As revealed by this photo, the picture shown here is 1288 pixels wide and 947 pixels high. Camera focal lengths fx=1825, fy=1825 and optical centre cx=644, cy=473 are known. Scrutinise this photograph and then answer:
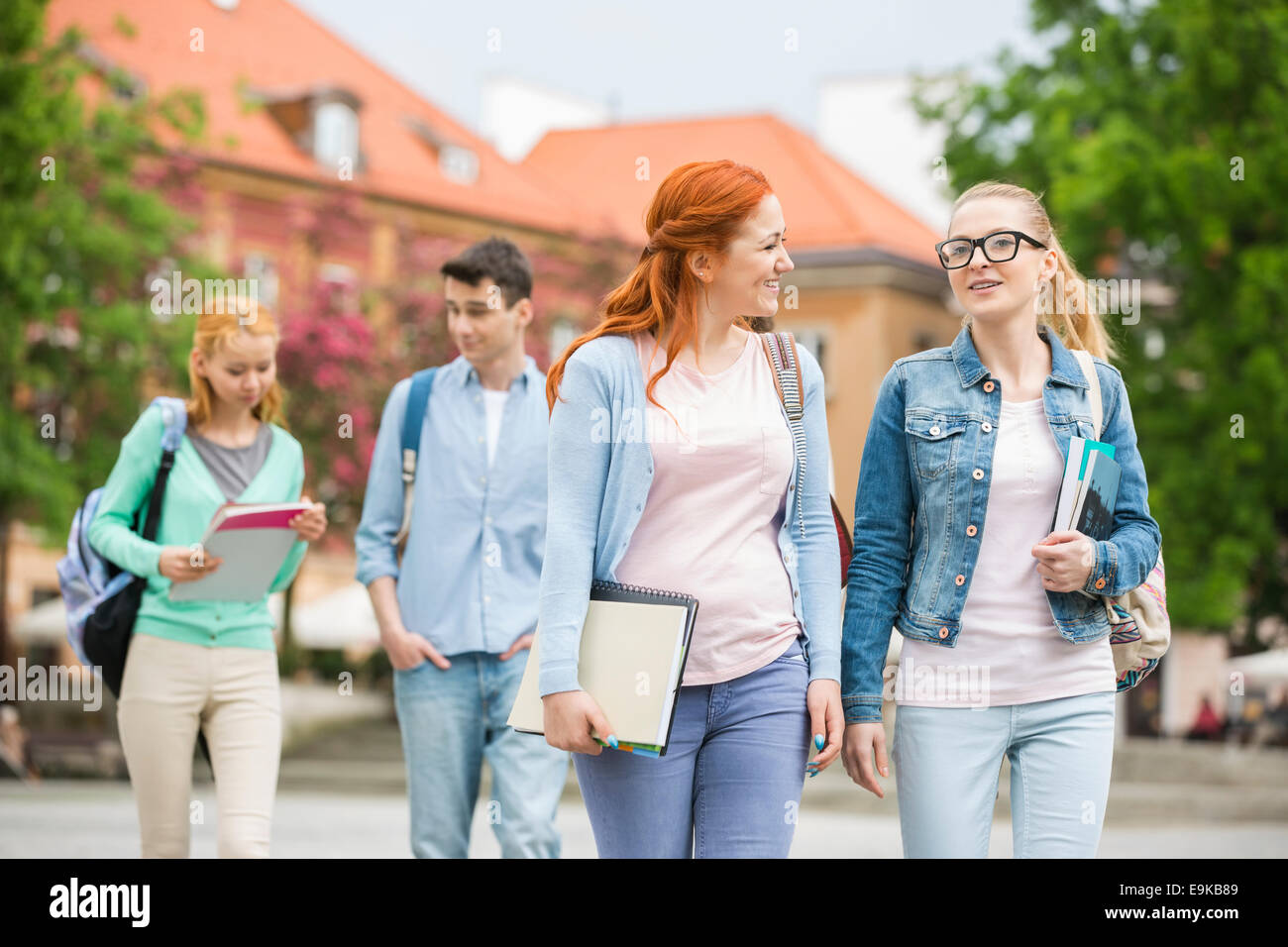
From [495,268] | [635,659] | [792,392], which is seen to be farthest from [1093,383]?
[495,268]

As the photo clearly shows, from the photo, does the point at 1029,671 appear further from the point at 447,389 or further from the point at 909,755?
the point at 447,389

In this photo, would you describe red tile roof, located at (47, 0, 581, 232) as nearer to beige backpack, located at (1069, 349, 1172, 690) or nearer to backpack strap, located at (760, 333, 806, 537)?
backpack strap, located at (760, 333, 806, 537)

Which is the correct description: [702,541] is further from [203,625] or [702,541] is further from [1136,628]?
[203,625]

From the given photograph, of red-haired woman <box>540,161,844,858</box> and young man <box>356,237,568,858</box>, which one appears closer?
red-haired woman <box>540,161,844,858</box>

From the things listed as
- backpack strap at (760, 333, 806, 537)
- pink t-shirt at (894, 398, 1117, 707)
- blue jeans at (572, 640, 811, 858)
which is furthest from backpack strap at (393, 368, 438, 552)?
pink t-shirt at (894, 398, 1117, 707)

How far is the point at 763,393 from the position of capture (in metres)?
4.10

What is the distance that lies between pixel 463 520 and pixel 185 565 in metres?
0.92

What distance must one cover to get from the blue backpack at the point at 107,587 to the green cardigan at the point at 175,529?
0.02 m

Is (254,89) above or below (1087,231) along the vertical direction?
above

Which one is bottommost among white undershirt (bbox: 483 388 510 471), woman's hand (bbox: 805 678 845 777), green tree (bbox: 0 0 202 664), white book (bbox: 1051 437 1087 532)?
woman's hand (bbox: 805 678 845 777)

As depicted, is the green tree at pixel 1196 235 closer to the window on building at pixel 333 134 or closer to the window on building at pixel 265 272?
the window on building at pixel 265 272

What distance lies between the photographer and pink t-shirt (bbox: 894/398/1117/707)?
13.5ft

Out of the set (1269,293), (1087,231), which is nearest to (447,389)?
(1269,293)
